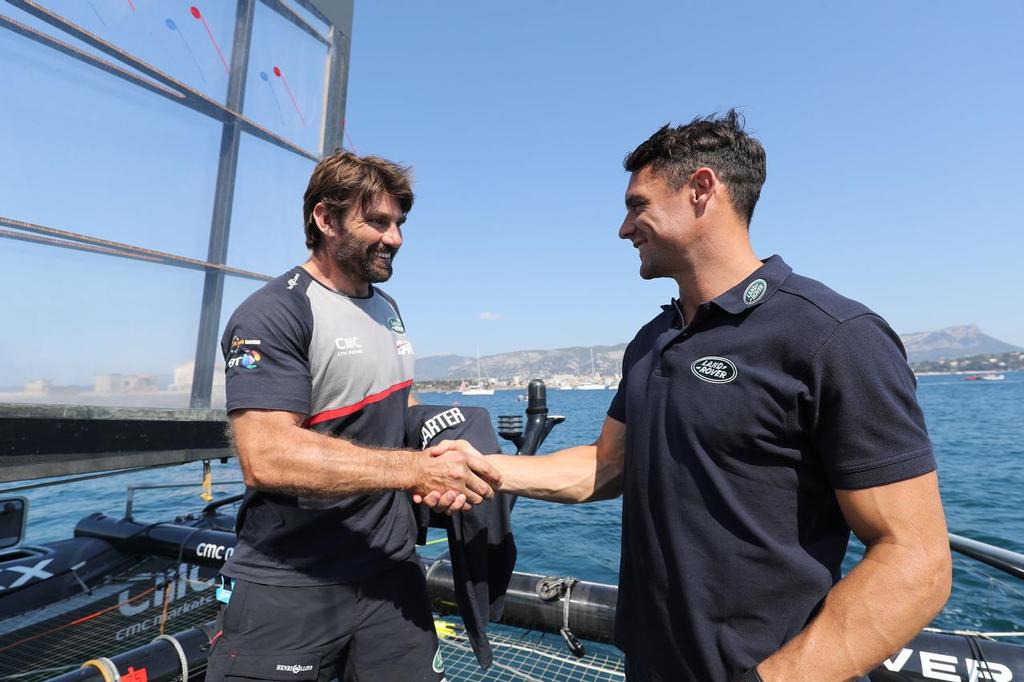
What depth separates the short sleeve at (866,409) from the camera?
51.5 inches

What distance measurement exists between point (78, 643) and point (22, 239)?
140 inches

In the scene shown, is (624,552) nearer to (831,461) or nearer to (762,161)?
(831,461)

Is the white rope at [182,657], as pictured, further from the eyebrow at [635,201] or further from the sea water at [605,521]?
the eyebrow at [635,201]

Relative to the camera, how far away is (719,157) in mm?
1839

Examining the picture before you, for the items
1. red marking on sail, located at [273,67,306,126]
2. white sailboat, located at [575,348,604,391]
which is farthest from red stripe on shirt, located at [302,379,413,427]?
white sailboat, located at [575,348,604,391]

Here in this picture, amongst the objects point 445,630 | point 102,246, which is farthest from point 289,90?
point 445,630

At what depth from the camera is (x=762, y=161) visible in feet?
6.23

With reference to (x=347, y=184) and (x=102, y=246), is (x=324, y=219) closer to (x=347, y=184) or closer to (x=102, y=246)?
(x=347, y=184)

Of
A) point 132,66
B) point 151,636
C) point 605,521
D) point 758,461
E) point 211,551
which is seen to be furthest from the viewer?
point 605,521

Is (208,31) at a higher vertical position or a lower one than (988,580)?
higher

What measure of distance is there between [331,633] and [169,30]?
4.76 m

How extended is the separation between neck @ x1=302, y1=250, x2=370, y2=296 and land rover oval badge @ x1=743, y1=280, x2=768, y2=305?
166 centimetres

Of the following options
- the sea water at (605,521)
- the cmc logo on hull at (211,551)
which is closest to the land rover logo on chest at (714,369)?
the sea water at (605,521)

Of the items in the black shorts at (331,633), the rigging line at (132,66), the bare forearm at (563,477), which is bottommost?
the black shorts at (331,633)
